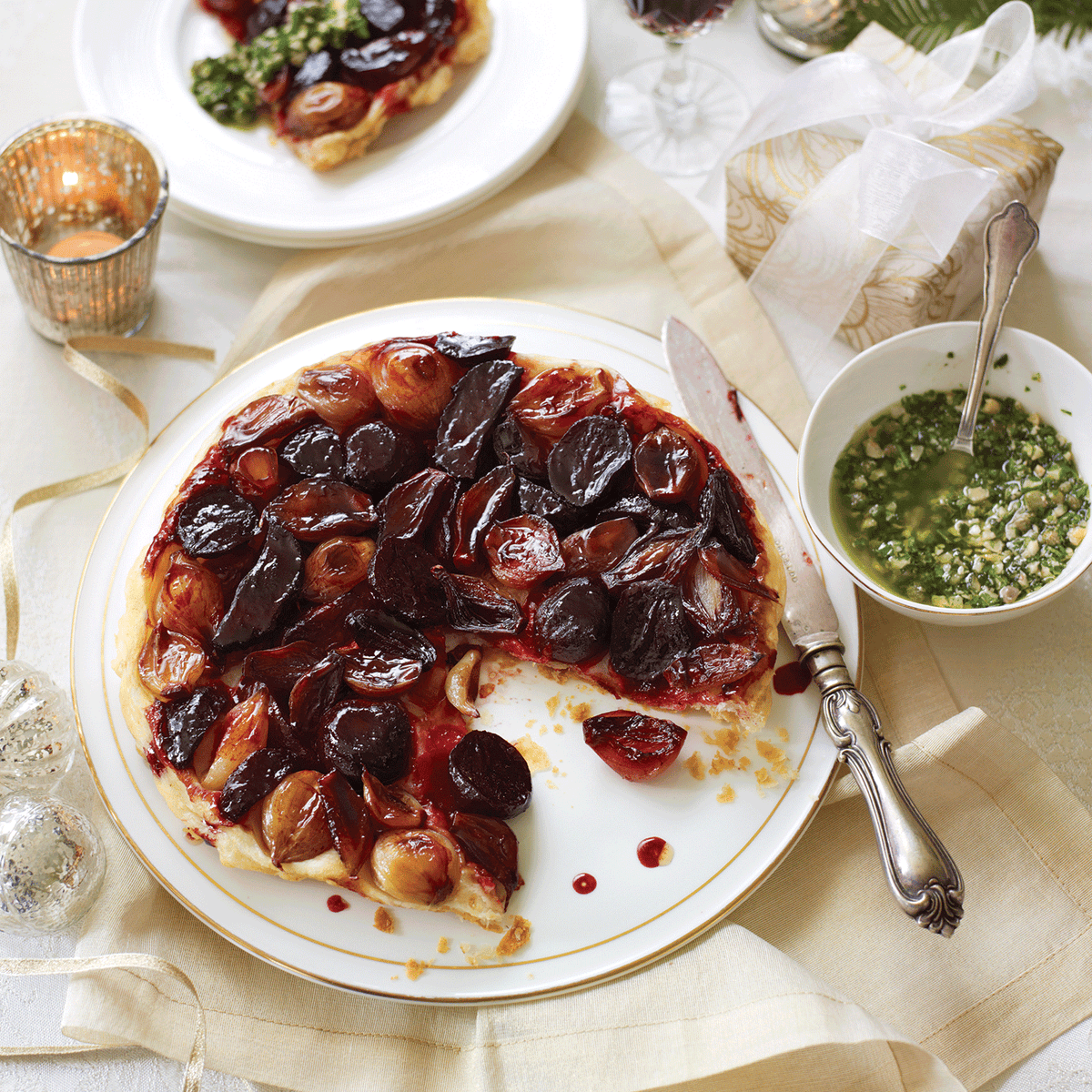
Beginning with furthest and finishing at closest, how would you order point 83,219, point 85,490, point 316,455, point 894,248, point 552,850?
point 83,219 < point 85,490 < point 894,248 < point 316,455 < point 552,850

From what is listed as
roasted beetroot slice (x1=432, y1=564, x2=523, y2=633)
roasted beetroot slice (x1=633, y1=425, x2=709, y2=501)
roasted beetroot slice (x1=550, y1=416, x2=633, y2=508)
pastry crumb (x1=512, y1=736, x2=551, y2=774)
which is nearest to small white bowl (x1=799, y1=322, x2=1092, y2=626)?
roasted beetroot slice (x1=633, y1=425, x2=709, y2=501)

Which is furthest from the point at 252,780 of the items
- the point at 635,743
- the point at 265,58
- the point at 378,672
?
the point at 265,58

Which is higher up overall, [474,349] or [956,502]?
[474,349]

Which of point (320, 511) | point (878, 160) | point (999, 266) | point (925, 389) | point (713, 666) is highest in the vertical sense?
point (878, 160)

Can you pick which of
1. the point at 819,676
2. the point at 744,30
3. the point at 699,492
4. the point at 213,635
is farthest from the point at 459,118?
the point at 819,676

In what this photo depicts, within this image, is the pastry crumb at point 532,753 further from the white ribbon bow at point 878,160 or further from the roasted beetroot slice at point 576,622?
the white ribbon bow at point 878,160

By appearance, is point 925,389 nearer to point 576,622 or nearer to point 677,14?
point 576,622

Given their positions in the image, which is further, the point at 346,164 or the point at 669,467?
the point at 346,164

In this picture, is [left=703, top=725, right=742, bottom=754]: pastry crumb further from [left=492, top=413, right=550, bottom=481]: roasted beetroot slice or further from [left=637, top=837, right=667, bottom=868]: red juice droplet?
[left=492, top=413, right=550, bottom=481]: roasted beetroot slice
